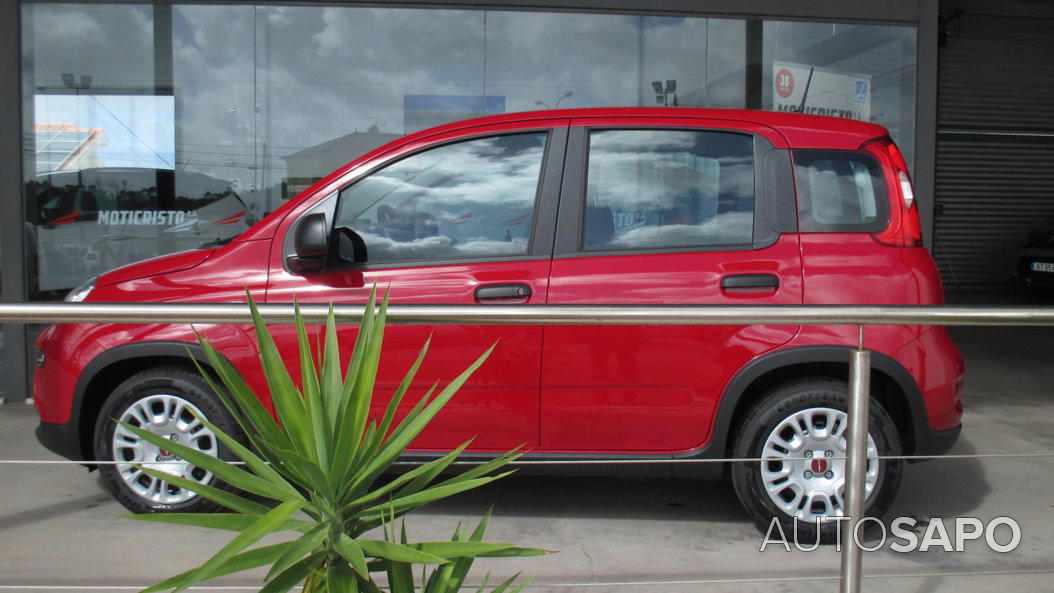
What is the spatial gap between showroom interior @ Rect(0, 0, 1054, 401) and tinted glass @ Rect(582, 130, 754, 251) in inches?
145

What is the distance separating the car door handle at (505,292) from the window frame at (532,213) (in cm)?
13

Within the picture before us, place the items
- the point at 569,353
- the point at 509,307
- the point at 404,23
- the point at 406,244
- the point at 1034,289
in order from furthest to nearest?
the point at 1034,289, the point at 404,23, the point at 406,244, the point at 569,353, the point at 509,307

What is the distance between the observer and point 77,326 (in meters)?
3.81

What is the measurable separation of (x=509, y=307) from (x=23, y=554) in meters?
1.69

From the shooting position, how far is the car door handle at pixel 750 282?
355 centimetres

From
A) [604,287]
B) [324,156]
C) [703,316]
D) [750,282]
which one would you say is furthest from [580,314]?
[324,156]

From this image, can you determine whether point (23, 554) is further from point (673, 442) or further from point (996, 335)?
point (996, 335)

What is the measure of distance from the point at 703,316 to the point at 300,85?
5829mm

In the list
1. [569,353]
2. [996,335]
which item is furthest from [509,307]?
[996,335]

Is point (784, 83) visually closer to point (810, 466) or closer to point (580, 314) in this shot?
point (810, 466)

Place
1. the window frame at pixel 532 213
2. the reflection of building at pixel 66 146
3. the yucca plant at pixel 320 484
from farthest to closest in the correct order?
the reflection of building at pixel 66 146 → the window frame at pixel 532 213 → the yucca plant at pixel 320 484

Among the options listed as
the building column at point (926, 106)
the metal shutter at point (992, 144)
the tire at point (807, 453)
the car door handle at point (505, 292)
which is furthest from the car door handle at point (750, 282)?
the metal shutter at point (992, 144)

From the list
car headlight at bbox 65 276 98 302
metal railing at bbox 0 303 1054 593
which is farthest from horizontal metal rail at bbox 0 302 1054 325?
car headlight at bbox 65 276 98 302

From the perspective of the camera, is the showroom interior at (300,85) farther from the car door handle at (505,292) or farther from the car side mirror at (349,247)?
the car door handle at (505,292)
